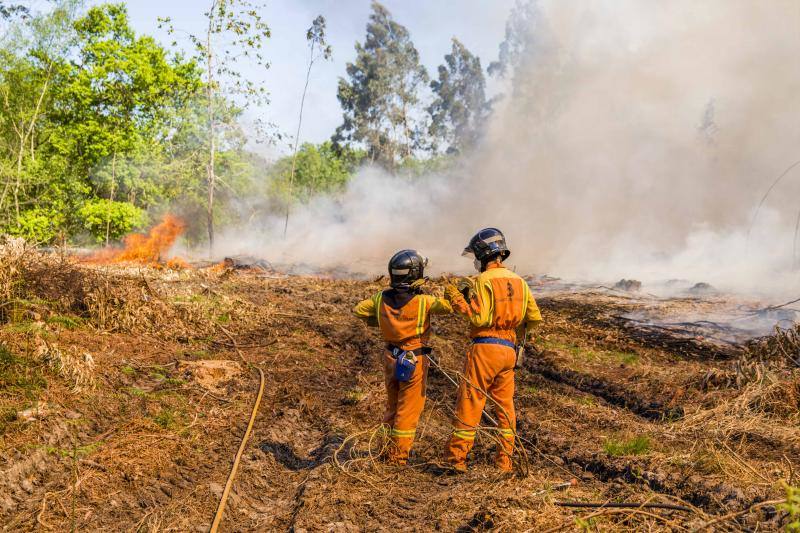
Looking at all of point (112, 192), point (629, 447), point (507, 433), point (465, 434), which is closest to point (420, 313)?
point (465, 434)

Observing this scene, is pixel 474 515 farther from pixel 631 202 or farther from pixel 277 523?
pixel 631 202

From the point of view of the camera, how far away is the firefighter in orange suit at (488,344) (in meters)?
5.08

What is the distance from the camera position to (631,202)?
3016 centimetres

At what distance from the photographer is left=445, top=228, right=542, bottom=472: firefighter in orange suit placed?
16.7 ft

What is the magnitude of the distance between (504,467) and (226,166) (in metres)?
36.0

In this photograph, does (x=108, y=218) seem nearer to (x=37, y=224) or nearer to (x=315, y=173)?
(x=37, y=224)

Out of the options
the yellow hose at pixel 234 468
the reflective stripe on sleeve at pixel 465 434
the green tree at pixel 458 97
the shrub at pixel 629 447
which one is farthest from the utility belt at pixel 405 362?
the green tree at pixel 458 97

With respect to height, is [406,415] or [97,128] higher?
[97,128]

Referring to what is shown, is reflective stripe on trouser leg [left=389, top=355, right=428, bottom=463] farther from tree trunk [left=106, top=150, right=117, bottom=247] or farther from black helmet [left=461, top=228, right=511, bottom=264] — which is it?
tree trunk [left=106, top=150, right=117, bottom=247]

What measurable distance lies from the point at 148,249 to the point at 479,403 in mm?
24139

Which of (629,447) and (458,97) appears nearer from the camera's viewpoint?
(629,447)

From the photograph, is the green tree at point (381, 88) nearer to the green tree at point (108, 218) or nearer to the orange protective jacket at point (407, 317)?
the green tree at point (108, 218)

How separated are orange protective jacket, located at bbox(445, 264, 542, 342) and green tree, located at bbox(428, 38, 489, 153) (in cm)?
4340

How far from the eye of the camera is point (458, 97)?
158ft
